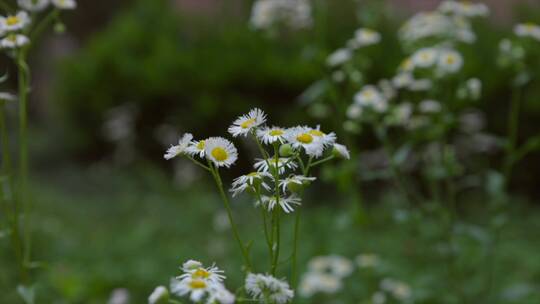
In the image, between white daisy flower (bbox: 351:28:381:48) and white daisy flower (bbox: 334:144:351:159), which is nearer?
white daisy flower (bbox: 334:144:351:159)

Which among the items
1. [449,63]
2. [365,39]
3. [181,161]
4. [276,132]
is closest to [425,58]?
[449,63]

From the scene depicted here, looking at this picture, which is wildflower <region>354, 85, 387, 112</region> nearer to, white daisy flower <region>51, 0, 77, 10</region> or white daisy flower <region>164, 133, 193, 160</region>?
white daisy flower <region>51, 0, 77, 10</region>

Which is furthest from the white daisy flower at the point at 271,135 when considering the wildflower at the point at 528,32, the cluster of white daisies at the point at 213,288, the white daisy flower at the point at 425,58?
the wildflower at the point at 528,32

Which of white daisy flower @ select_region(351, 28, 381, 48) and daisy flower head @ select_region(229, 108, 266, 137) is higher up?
white daisy flower @ select_region(351, 28, 381, 48)

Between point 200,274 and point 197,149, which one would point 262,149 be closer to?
point 197,149

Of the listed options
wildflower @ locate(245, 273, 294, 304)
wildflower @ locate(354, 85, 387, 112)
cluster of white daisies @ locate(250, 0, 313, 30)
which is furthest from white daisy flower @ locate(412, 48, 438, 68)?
wildflower @ locate(245, 273, 294, 304)
